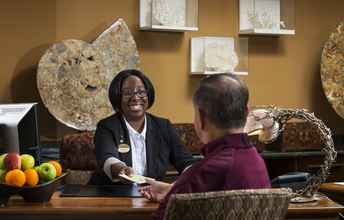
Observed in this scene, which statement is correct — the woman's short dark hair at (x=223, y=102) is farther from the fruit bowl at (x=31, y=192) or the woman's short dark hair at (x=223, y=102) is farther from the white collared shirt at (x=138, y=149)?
A: the white collared shirt at (x=138, y=149)

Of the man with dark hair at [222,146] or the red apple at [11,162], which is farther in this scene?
the red apple at [11,162]

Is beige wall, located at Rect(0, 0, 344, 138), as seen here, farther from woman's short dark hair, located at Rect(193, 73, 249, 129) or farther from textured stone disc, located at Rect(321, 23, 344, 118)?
woman's short dark hair, located at Rect(193, 73, 249, 129)

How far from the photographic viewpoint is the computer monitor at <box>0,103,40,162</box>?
104 inches

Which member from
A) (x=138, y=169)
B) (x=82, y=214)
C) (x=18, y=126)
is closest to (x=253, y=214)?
(x=82, y=214)

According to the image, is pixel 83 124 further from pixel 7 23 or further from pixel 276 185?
pixel 276 185

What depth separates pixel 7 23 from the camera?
4.47m

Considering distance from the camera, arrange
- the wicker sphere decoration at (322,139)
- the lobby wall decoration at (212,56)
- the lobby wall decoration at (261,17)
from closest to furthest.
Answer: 1. the wicker sphere decoration at (322,139)
2. the lobby wall decoration at (212,56)
3. the lobby wall decoration at (261,17)

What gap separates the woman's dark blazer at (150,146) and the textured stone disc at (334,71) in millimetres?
2009

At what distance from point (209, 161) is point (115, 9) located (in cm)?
300

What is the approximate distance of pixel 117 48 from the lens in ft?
14.8

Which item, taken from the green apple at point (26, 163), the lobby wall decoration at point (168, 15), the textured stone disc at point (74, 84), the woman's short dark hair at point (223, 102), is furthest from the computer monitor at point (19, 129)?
the lobby wall decoration at point (168, 15)

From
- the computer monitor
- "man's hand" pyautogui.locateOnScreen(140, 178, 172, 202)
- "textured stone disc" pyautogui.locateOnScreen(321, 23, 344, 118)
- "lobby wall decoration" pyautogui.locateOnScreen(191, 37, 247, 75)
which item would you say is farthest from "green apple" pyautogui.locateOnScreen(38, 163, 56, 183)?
"textured stone disc" pyautogui.locateOnScreen(321, 23, 344, 118)

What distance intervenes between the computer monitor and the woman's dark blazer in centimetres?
52

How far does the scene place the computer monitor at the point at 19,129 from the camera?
8.68 feet
